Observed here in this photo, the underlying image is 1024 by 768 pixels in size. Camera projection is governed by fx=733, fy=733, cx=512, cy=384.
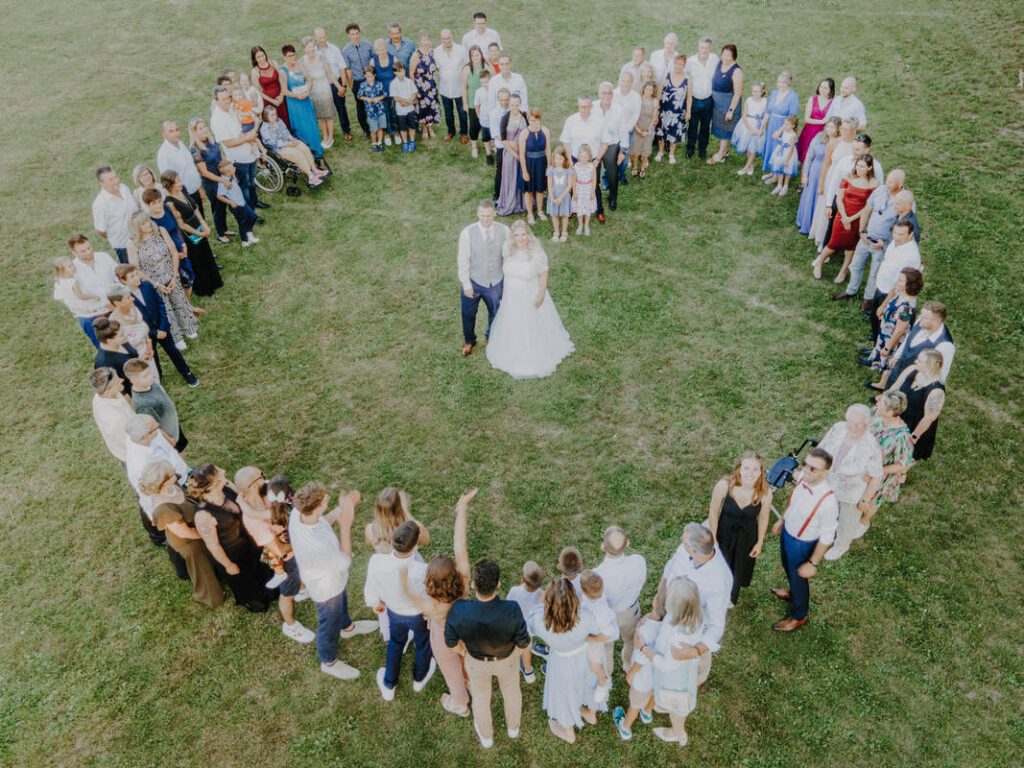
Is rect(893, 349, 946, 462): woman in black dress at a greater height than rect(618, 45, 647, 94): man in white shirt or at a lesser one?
lesser

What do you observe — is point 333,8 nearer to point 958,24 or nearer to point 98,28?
point 98,28

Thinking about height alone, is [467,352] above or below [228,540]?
below

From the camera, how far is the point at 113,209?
9195 millimetres

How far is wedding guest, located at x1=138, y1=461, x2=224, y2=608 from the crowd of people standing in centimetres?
2

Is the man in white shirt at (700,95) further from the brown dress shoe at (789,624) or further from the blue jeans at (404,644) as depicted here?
the blue jeans at (404,644)

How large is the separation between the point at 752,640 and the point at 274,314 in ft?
23.5

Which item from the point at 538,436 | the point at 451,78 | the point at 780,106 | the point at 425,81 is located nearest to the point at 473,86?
the point at 451,78

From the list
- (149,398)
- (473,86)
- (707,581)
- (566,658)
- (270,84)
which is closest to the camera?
(707,581)

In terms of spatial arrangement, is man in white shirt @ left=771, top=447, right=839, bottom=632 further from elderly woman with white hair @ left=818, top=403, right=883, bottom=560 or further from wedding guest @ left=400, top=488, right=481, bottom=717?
wedding guest @ left=400, top=488, right=481, bottom=717

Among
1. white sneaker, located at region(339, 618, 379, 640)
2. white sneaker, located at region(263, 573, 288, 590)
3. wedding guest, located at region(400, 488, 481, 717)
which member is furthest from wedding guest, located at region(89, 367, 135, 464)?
wedding guest, located at region(400, 488, 481, 717)

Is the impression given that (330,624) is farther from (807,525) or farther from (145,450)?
(807,525)

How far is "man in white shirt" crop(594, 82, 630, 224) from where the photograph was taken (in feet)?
35.5

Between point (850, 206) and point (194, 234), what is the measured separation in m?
8.55

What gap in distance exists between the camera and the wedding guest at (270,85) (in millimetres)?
12281
